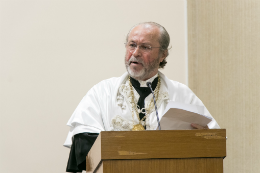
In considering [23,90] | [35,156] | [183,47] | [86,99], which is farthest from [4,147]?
[183,47]

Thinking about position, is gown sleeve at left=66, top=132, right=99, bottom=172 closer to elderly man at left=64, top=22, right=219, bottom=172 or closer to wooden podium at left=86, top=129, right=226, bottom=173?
elderly man at left=64, top=22, right=219, bottom=172

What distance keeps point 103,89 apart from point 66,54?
60.3 inches

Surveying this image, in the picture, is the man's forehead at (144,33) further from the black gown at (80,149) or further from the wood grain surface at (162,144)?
the wood grain surface at (162,144)

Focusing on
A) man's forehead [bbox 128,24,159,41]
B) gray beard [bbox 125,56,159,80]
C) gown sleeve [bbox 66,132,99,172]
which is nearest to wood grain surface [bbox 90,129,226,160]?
gown sleeve [bbox 66,132,99,172]

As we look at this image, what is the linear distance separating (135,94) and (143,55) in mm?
332

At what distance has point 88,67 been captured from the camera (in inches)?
197

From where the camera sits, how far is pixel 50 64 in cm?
494

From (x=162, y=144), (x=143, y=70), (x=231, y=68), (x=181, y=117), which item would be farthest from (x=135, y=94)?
(x=231, y=68)

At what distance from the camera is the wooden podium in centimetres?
217

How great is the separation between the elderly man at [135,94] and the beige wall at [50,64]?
4.25 ft

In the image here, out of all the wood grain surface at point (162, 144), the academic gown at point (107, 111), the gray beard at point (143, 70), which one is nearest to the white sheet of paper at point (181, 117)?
the wood grain surface at point (162, 144)

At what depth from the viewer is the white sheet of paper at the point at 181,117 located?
8.17 ft

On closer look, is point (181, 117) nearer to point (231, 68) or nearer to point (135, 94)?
point (135, 94)

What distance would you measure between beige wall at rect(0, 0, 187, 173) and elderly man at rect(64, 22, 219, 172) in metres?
1.29
